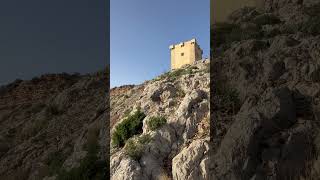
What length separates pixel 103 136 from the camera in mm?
→ 13078

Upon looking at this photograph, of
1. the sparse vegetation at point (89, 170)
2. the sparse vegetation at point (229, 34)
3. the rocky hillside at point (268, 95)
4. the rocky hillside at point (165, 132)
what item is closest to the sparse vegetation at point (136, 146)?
the rocky hillside at point (165, 132)

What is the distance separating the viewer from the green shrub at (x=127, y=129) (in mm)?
15383

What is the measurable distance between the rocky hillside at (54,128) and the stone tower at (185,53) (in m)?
12.3

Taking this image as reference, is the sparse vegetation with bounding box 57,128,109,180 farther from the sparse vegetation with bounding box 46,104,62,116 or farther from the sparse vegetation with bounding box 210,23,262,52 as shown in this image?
the sparse vegetation with bounding box 210,23,262,52

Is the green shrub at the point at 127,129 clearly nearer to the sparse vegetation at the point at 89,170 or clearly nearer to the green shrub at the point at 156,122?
the green shrub at the point at 156,122

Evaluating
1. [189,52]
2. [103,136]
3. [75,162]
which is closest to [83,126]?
[103,136]

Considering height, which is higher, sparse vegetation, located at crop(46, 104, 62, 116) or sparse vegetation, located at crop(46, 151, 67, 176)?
sparse vegetation, located at crop(46, 104, 62, 116)

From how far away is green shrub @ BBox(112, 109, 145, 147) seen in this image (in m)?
15.4

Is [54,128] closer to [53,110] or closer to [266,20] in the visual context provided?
[53,110]

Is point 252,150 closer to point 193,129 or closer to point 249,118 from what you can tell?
point 249,118

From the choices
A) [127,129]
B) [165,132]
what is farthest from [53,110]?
[165,132]

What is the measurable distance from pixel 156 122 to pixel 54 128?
3.72 metres

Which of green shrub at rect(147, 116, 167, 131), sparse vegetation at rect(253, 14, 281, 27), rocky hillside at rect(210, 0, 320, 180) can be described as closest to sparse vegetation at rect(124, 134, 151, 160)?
green shrub at rect(147, 116, 167, 131)

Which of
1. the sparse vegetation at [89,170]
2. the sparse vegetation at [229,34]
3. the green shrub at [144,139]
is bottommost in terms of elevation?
the sparse vegetation at [89,170]
